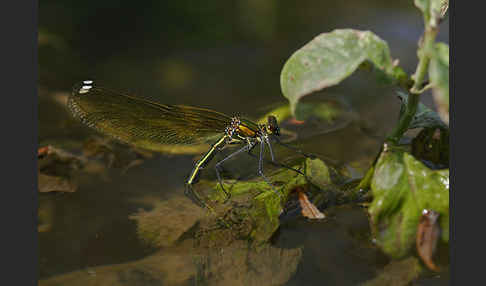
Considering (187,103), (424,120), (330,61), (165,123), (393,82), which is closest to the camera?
(330,61)

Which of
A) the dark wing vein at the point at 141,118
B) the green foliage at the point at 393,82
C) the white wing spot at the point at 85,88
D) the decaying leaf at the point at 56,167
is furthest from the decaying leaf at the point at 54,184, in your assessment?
the green foliage at the point at 393,82

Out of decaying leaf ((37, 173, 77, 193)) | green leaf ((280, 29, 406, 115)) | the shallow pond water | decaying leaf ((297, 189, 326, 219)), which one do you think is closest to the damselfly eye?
the shallow pond water

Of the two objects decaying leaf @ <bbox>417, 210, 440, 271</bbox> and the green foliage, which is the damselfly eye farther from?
decaying leaf @ <bbox>417, 210, 440, 271</bbox>

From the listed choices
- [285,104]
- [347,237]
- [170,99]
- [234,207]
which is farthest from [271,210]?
[170,99]

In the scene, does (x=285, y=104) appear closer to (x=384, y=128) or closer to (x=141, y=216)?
(x=384, y=128)

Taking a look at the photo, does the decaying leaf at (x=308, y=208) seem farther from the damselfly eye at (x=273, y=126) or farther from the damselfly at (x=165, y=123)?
the damselfly eye at (x=273, y=126)

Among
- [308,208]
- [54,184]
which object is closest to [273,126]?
[308,208]

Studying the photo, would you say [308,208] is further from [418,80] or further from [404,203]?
[418,80]
